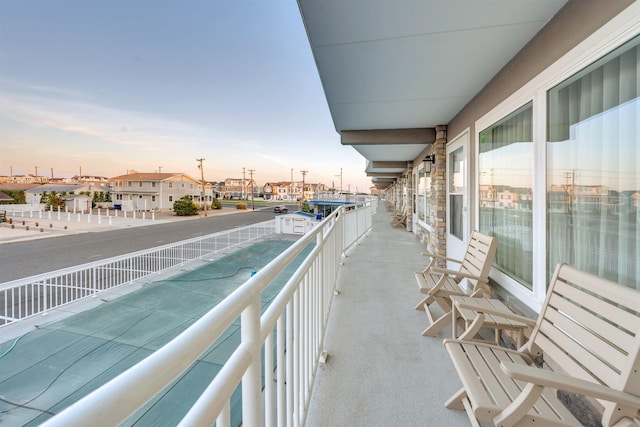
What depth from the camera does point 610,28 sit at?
1503 millimetres

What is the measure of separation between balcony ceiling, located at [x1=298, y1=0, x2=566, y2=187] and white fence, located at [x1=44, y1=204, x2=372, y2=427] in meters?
1.61

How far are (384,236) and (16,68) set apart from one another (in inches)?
877

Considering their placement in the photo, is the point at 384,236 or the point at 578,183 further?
the point at 384,236

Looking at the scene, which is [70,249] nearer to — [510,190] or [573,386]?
[510,190]

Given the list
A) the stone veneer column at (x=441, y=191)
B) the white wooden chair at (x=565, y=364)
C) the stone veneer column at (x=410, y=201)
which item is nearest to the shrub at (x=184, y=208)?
the stone veneer column at (x=410, y=201)

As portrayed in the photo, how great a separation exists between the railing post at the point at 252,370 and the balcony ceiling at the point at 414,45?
6.41ft

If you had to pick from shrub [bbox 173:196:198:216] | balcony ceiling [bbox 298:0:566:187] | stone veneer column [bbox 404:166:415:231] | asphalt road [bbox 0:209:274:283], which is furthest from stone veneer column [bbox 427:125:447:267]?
shrub [bbox 173:196:198:216]

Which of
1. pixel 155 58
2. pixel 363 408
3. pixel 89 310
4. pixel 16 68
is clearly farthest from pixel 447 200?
pixel 16 68

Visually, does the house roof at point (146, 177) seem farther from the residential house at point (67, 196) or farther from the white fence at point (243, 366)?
the white fence at point (243, 366)

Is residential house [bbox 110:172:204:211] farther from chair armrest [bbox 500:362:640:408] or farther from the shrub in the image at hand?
chair armrest [bbox 500:362:640:408]

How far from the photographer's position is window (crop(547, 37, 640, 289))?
1444 mm

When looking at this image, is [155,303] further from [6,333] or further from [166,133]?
[166,133]

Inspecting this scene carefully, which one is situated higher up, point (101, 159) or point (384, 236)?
point (101, 159)

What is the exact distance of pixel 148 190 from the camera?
118 ft
